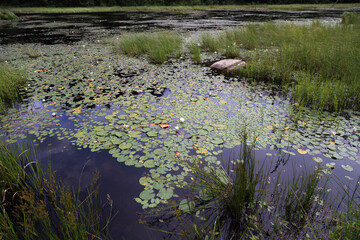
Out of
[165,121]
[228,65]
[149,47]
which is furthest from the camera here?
[149,47]

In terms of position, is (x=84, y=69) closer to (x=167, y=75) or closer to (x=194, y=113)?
(x=167, y=75)

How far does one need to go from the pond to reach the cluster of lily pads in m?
0.02

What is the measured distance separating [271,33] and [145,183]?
9.02 meters

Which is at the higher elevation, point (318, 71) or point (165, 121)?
point (318, 71)

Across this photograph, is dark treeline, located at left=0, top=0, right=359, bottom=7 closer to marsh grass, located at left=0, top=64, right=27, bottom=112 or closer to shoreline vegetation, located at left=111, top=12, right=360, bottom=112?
shoreline vegetation, located at left=111, top=12, right=360, bottom=112

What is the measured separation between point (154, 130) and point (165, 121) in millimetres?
367

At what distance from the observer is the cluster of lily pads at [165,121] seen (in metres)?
2.88

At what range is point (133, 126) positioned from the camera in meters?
3.64

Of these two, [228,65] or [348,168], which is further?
[228,65]

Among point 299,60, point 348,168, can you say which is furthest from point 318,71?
point 348,168

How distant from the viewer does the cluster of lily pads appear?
2877 millimetres

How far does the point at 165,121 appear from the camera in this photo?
3.80 m

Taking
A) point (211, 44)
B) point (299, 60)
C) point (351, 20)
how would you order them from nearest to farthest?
point (299, 60) → point (211, 44) → point (351, 20)

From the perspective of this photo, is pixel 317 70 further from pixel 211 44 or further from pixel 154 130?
pixel 211 44
